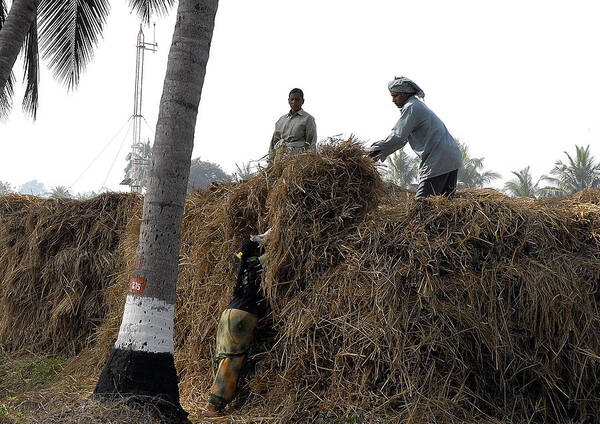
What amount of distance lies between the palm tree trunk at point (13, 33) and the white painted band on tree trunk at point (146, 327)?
16.2 feet

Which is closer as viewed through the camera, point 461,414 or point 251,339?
point 461,414

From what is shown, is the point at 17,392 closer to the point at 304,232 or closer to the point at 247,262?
the point at 247,262

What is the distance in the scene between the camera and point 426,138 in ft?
17.3

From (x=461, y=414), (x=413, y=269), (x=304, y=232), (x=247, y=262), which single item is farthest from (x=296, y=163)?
(x=461, y=414)

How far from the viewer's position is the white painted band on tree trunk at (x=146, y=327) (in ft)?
13.1

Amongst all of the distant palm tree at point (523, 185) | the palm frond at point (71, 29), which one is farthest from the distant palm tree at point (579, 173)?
the palm frond at point (71, 29)

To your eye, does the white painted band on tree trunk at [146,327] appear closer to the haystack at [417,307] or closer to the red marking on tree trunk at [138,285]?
the red marking on tree trunk at [138,285]

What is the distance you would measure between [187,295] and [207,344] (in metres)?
0.66

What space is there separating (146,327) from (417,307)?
193 cm

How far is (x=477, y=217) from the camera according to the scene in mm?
4105

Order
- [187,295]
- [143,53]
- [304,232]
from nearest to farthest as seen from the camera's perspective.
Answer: [304,232] < [187,295] < [143,53]

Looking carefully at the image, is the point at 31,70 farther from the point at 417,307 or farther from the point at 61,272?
the point at 417,307

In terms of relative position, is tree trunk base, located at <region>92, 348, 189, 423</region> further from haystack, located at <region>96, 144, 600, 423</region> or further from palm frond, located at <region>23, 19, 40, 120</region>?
palm frond, located at <region>23, 19, 40, 120</region>

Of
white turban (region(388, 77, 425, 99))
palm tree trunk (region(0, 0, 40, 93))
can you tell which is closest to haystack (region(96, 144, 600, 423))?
white turban (region(388, 77, 425, 99))
